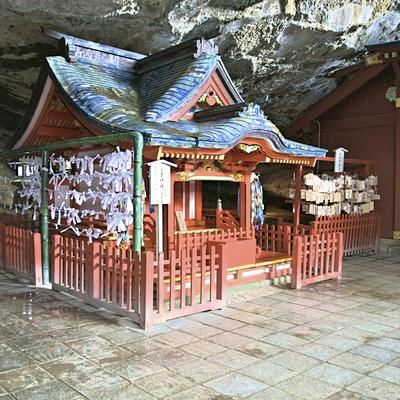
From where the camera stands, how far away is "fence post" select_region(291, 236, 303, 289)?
816cm

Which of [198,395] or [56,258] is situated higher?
[56,258]

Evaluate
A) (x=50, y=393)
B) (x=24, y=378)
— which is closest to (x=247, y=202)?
(x=24, y=378)

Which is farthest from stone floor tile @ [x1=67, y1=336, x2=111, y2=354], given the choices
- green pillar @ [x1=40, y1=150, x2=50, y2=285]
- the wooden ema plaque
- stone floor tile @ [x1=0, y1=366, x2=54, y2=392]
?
the wooden ema plaque

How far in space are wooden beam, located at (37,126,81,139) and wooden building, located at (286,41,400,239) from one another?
867cm

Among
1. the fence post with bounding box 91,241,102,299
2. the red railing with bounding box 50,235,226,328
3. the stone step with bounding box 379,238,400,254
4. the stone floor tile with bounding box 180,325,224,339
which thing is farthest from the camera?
the stone step with bounding box 379,238,400,254

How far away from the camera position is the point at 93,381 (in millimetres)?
4238

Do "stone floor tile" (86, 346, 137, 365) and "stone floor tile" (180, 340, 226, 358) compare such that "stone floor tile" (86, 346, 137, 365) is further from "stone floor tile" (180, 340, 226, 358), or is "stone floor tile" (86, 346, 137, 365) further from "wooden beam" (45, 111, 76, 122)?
"wooden beam" (45, 111, 76, 122)

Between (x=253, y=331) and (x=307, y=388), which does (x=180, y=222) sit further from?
(x=307, y=388)

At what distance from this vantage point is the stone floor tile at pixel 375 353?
4.95 m

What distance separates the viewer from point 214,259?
21.9 ft

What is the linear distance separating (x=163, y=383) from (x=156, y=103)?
5348 millimetres

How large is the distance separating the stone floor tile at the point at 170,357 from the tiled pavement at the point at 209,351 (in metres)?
0.01

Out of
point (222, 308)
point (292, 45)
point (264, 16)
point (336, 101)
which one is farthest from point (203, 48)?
point (336, 101)

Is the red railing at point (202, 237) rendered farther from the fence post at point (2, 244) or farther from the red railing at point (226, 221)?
the fence post at point (2, 244)
